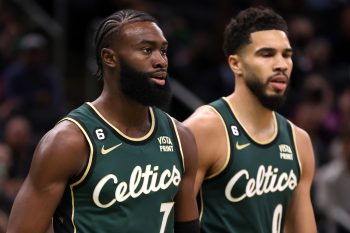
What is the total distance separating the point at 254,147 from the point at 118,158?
1243 millimetres

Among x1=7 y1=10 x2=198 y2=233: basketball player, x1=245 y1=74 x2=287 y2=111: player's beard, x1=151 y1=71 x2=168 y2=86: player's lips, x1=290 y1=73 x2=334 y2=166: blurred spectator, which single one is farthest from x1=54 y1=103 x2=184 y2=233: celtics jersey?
x1=290 y1=73 x2=334 y2=166: blurred spectator

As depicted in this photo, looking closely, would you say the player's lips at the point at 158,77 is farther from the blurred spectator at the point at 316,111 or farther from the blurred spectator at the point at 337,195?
the blurred spectator at the point at 316,111

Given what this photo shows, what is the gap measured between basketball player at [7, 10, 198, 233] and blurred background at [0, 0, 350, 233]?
3396mm

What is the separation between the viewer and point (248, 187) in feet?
19.1

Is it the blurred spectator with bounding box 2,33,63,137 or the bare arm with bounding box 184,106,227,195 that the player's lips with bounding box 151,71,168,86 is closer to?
the bare arm with bounding box 184,106,227,195

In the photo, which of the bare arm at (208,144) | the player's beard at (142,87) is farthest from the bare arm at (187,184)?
the bare arm at (208,144)

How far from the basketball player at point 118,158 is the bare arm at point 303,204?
1017 mm

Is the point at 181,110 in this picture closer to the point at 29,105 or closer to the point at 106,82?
the point at 29,105

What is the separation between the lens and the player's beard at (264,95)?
5.90m

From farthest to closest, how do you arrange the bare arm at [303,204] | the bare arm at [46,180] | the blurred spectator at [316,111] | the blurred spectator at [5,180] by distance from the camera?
the blurred spectator at [316,111] < the blurred spectator at [5,180] < the bare arm at [303,204] < the bare arm at [46,180]

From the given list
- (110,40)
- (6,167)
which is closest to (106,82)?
(110,40)

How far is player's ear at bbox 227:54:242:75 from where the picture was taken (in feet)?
19.9

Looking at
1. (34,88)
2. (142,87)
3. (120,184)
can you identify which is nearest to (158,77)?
(142,87)

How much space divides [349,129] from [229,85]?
5.19 ft
